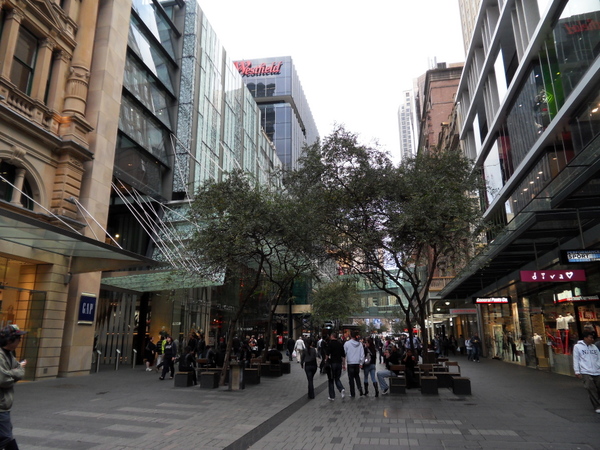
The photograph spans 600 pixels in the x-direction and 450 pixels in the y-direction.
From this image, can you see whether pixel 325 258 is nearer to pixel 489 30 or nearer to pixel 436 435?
pixel 436 435

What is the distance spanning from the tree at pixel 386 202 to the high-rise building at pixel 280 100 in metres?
55.0

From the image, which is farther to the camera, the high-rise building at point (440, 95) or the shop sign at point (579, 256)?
the high-rise building at point (440, 95)

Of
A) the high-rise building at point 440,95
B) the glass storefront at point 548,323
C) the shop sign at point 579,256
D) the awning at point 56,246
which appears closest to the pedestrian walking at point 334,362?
the glass storefront at point 548,323

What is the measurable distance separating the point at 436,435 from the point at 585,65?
12.4 meters

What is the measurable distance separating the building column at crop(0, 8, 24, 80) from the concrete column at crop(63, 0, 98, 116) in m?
2.46

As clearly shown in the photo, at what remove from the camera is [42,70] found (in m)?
16.3

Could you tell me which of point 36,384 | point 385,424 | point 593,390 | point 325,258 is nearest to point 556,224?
point 593,390

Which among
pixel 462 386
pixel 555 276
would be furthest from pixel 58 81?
pixel 555 276

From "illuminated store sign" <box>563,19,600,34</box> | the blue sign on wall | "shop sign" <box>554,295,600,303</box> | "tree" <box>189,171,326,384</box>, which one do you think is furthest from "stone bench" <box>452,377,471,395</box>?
the blue sign on wall

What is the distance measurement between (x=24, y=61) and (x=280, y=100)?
68.5 m

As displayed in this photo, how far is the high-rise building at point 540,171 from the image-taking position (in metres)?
12.7

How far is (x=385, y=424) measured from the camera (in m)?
8.50

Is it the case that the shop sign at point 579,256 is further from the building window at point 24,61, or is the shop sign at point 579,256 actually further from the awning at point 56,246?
the building window at point 24,61

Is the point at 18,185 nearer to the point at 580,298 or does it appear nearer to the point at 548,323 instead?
the point at 580,298
